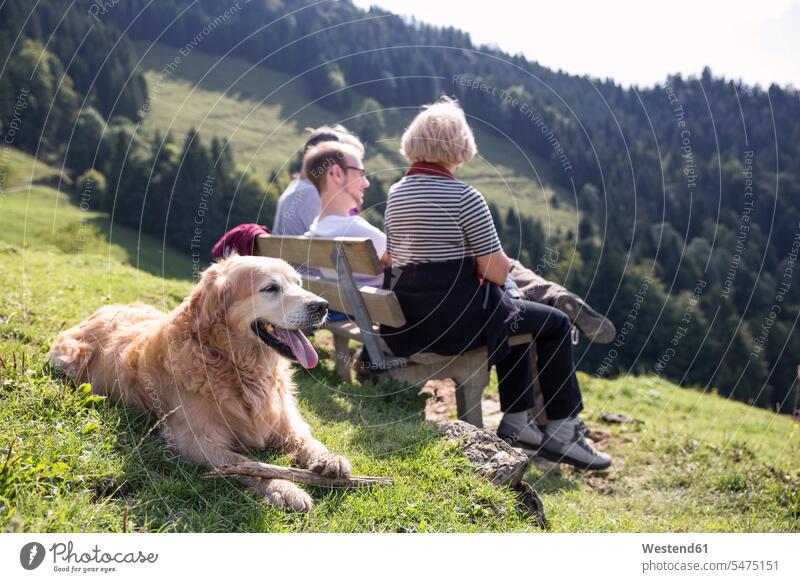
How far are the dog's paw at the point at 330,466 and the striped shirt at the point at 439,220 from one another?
7.53 feet

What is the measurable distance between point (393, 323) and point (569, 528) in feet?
7.52

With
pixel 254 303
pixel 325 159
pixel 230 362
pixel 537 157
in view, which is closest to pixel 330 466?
pixel 230 362

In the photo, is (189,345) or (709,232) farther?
(709,232)

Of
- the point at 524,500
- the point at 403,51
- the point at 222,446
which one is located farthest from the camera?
the point at 403,51

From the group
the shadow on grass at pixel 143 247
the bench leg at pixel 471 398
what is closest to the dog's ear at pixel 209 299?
the bench leg at pixel 471 398

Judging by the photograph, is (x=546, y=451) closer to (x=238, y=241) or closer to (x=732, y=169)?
(x=238, y=241)

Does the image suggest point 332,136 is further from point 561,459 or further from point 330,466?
point 330,466

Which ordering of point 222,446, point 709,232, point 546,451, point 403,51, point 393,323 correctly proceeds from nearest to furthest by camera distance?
point 222,446
point 393,323
point 546,451
point 403,51
point 709,232

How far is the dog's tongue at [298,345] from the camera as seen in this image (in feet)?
13.9

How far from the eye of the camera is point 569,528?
4559 millimetres

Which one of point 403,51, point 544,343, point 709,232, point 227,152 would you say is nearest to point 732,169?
point 709,232
